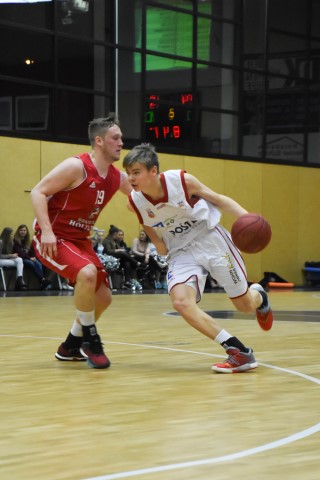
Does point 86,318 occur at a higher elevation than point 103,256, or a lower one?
higher

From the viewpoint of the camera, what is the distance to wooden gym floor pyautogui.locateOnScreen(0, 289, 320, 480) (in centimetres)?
326

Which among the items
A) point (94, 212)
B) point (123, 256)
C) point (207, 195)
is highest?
point (207, 195)

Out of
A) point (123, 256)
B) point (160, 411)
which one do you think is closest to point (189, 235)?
point (160, 411)

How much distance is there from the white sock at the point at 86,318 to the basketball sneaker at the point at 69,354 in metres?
0.35

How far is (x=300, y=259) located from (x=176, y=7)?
743cm

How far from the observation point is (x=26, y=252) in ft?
58.6

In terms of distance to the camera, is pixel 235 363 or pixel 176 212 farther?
pixel 176 212

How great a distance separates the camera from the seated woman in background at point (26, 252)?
17703 mm

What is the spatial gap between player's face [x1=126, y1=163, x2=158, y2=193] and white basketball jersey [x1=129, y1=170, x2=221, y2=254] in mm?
94

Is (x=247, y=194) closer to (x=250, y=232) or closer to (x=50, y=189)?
(x=50, y=189)

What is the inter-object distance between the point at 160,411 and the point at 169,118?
1781 centimetres

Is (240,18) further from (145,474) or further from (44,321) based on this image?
(145,474)

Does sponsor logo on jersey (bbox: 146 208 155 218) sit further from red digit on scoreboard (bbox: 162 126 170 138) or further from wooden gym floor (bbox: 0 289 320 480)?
red digit on scoreboard (bbox: 162 126 170 138)

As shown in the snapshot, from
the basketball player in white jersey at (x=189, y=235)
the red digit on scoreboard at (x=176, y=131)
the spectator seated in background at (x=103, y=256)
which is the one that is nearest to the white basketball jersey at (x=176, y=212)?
the basketball player in white jersey at (x=189, y=235)
